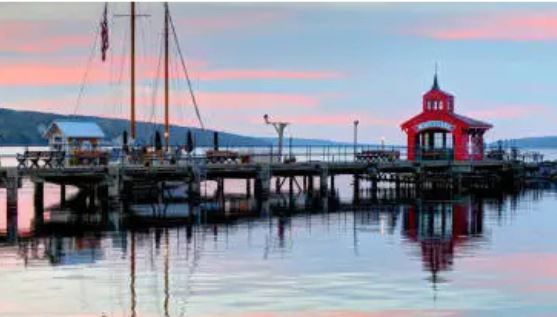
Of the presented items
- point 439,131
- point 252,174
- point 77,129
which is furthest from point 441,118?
point 77,129

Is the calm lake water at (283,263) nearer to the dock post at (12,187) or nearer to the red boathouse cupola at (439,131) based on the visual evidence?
the dock post at (12,187)

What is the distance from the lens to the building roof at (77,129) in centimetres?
7525

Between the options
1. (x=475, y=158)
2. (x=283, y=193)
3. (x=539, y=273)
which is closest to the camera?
(x=539, y=273)

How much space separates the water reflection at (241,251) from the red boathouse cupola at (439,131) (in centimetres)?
1545

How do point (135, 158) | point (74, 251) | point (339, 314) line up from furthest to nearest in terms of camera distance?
1. point (135, 158)
2. point (74, 251)
3. point (339, 314)

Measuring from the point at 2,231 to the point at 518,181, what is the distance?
53.4 meters

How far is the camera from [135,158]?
64625 millimetres

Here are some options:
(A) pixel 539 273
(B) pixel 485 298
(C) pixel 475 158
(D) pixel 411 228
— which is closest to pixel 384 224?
(D) pixel 411 228

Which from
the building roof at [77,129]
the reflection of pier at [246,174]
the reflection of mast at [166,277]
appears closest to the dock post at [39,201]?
the reflection of pier at [246,174]

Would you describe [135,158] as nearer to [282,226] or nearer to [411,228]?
[282,226]

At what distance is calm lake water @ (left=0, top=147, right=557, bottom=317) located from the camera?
3053cm

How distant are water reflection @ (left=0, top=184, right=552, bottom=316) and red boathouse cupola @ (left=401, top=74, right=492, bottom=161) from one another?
15.4 m

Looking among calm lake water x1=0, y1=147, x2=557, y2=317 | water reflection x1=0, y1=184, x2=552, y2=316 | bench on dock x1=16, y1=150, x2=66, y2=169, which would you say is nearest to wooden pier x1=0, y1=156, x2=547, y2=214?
bench on dock x1=16, y1=150, x2=66, y2=169

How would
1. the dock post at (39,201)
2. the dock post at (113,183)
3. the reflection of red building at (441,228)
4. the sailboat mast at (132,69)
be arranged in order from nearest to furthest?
the reflection of red building at (441,228) < the dock post at (113,183) < the dock post at (39,201) < the sailboat mast at (132,69)
